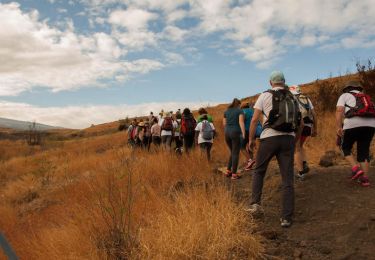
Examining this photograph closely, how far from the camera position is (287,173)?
540 centimetres

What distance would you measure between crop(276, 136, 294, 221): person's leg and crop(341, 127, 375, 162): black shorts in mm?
1515

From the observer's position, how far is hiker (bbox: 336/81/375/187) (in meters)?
6.27

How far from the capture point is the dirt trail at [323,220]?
4547 millimetres

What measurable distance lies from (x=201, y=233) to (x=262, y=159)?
1.48 meters

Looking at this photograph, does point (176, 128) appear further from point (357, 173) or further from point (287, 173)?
point (287, 173)

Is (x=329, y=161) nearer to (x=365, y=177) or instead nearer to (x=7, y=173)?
(x=365, y=177)

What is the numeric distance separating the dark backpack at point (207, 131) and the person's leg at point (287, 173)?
17.5 ft

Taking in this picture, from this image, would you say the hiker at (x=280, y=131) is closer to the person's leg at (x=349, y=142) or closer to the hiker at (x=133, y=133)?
the person's leg at (x=349, y=142)

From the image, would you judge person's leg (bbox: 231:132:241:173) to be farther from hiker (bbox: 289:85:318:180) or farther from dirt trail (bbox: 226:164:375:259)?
hiker (bbox: 289:85:318:180)

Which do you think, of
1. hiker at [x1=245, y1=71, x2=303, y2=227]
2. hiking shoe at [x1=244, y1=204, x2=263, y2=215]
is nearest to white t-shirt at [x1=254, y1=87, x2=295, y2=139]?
hiker at [x1=245, y1=71, x2=303, y2=227]

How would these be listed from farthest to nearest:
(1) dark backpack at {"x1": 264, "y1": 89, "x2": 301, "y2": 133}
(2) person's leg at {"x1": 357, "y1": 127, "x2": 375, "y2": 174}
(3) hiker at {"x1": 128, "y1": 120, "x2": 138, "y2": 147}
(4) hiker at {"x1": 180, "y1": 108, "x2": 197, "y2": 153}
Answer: (3) hiker at {"x1": 128, "y1": 120, "x2": 138, "y2": 147} → (4) hiker at {"x1": 180, "y1": 108, "x2": 197, "y2": 153} → (2) person's leg at {"x1": 357, "y1": 127, "x2": 375, "y2": 174} → (1) dark backpack at {"x1": 264, "y1": 89, "x2": 301, "y2": 133}

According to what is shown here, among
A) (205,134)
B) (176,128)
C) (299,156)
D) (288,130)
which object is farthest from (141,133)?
(288,130)

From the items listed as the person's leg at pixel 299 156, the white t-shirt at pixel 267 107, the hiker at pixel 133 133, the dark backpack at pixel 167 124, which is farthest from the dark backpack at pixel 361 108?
the hiker at pixel 133 133

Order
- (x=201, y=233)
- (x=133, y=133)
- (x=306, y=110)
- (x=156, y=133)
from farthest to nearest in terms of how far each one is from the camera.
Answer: (x=133, y=133), (x=156, y=133), (x=306, y=110), (x=201, y=233)
